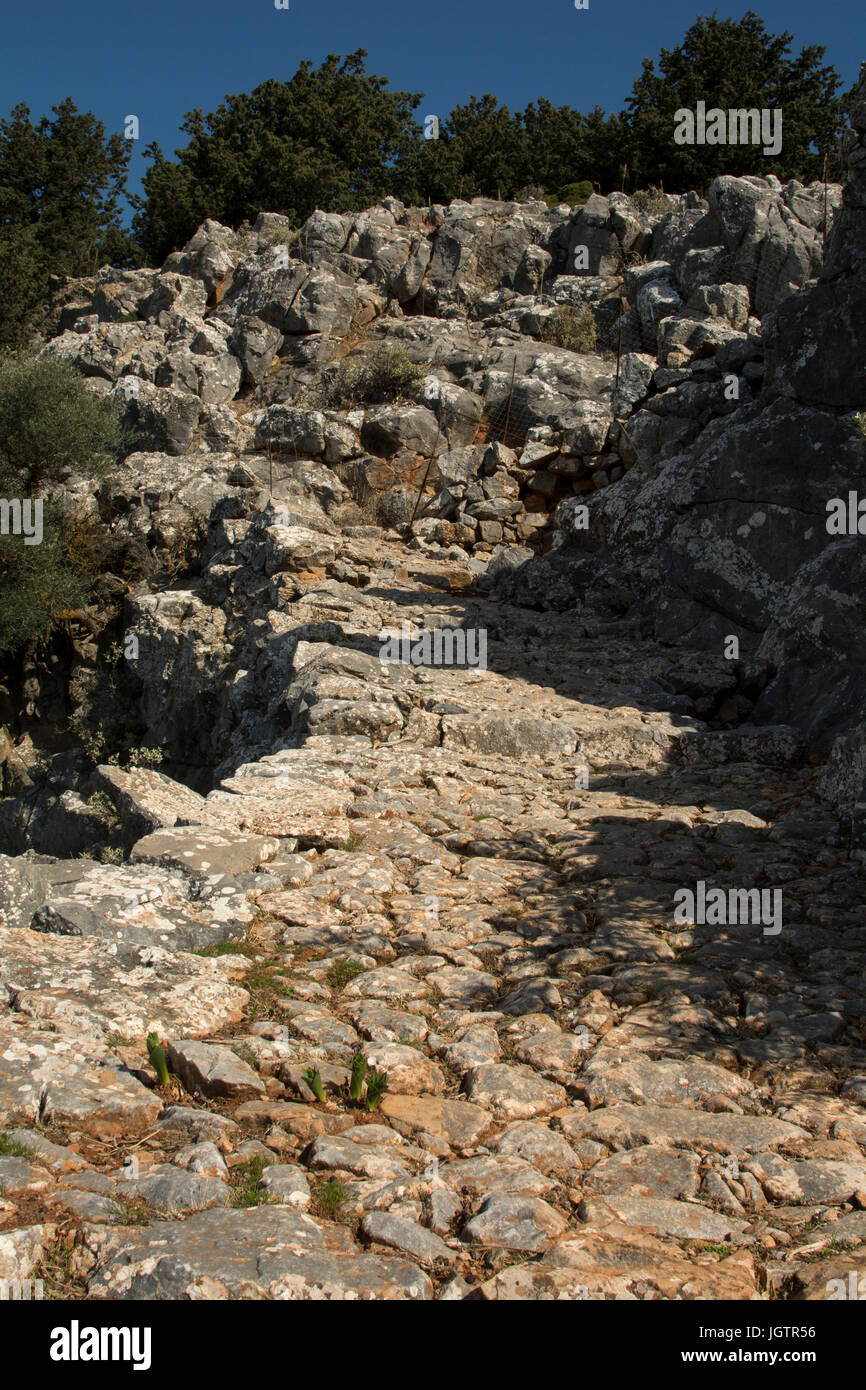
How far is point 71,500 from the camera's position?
17.9 metres

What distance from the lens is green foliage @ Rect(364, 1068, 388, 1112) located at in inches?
144

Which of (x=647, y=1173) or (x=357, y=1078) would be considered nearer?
(x=647, y=1173)

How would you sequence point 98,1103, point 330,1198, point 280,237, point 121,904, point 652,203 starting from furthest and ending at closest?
1. point 280,237
2. point 652,203
3. point 121,904
4. point 98,1103
5. point 330,1198

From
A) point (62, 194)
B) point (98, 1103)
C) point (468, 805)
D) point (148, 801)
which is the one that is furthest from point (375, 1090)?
point (62, 194)

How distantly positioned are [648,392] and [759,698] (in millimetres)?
9037

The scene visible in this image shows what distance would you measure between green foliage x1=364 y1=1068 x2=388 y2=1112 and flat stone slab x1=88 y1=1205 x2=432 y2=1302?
2.40ft

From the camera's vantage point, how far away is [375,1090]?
3.71 metres

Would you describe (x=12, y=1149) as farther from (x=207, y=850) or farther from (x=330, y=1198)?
(x=207, y=850)

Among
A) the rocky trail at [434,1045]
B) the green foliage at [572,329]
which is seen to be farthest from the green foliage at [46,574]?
the green foliage at [572,329]

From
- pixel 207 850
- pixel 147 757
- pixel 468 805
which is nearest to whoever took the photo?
pixel 207 850

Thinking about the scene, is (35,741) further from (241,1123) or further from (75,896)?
(241,1123)

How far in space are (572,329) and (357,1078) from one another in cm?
1999

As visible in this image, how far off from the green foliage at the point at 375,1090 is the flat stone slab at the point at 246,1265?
731mm
